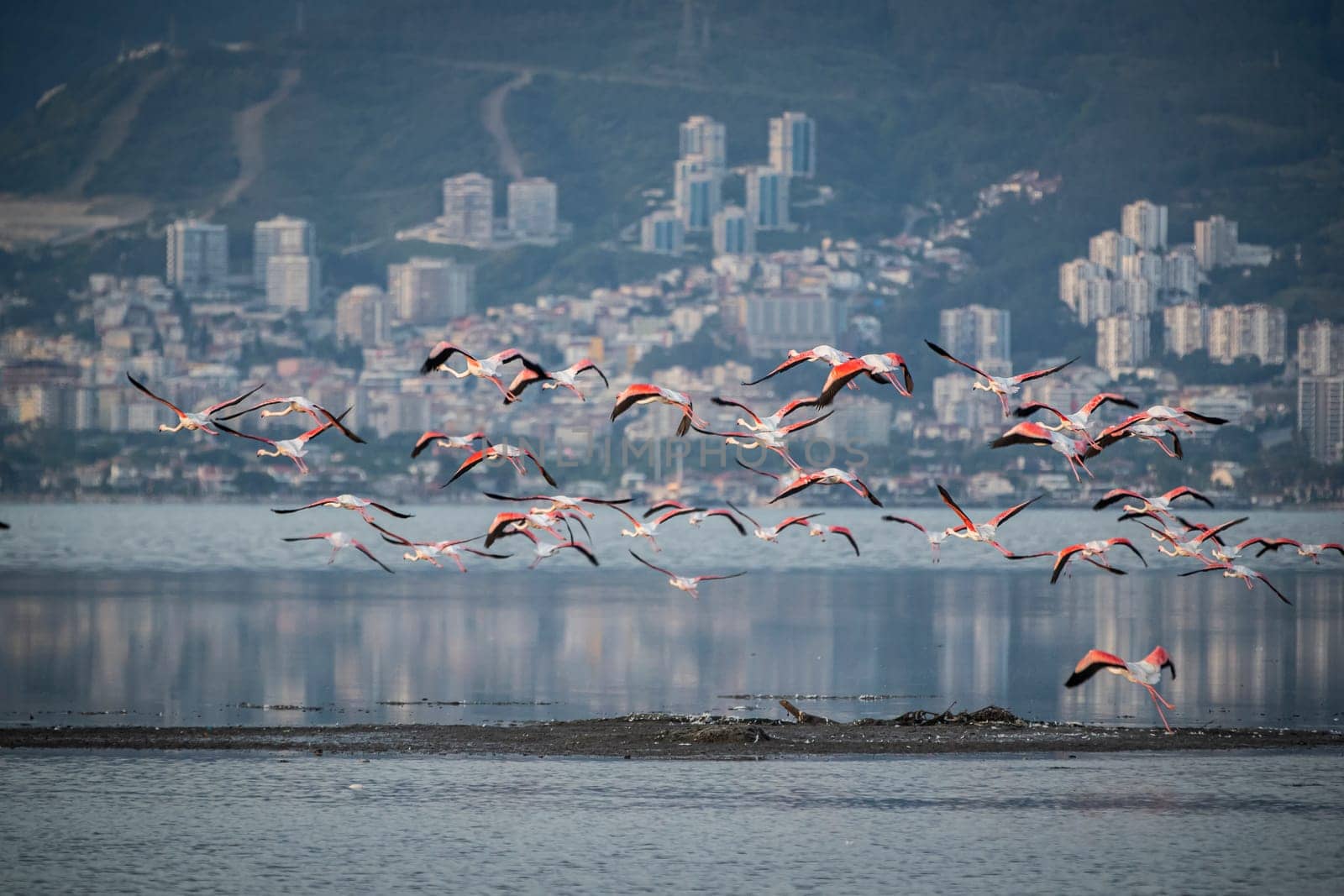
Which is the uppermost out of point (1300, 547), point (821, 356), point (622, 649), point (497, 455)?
point (821, 356)

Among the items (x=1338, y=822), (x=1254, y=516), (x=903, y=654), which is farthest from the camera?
(x=1254, y=516)

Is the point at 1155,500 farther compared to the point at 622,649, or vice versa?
the point at 622,649

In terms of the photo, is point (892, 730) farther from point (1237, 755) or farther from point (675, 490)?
point (675, 490)

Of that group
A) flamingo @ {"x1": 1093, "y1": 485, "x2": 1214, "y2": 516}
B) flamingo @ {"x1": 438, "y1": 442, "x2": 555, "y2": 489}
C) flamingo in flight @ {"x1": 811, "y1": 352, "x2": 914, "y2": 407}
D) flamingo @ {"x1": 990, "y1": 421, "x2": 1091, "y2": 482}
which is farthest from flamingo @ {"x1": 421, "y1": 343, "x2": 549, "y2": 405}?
flamingo @ {"x1": 1093, "y1": 485, "x2": 1214, "y2": 516}

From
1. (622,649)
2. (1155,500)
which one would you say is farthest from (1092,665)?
(622,649)

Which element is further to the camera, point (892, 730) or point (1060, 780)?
point (892, 730)

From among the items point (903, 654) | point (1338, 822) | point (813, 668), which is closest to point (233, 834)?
point (1338, 822)

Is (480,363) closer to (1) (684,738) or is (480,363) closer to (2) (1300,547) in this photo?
(1) (684,738)
